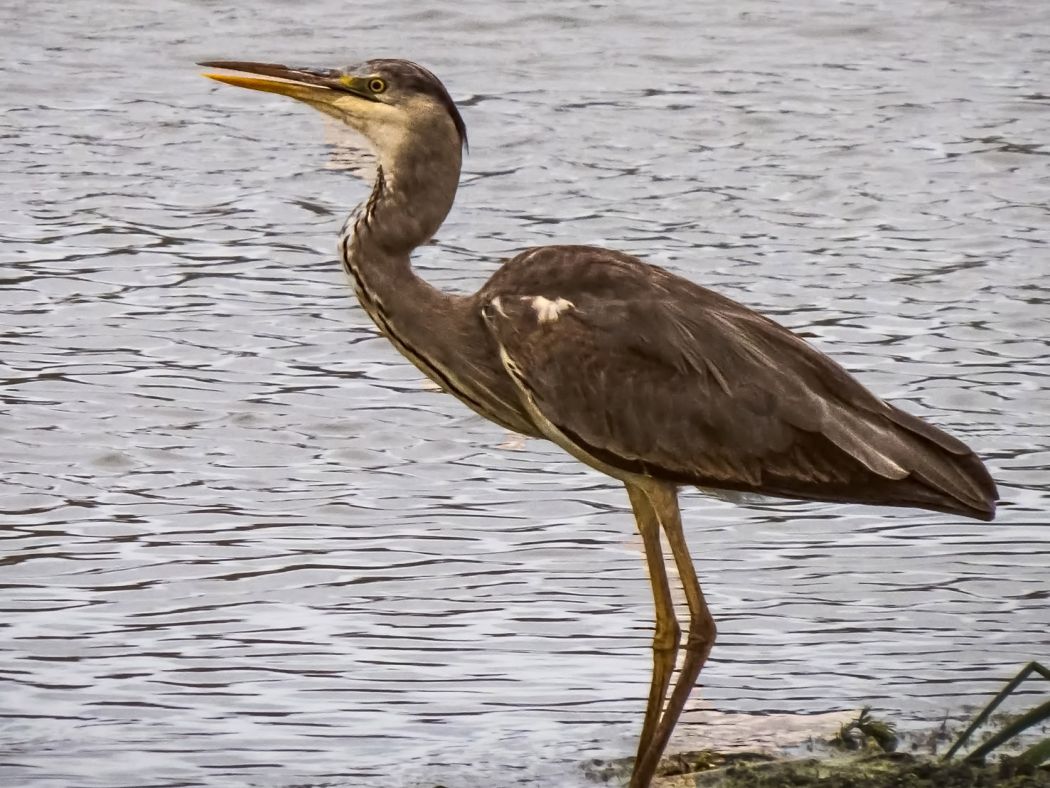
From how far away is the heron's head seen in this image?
6.36 meters

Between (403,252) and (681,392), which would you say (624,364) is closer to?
(681,392)

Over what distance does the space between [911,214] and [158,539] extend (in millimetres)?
6164

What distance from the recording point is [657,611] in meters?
6.55

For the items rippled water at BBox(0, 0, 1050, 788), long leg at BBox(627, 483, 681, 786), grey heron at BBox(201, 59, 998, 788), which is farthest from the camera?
rippled water at BBox(0, 0, 1050, 788)

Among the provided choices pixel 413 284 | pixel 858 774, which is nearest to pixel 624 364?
pixel 413 284

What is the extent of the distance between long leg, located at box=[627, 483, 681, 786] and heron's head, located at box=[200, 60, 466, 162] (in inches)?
47.7

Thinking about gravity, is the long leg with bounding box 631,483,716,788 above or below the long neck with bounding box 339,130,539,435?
below

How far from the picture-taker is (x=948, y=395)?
9.81m

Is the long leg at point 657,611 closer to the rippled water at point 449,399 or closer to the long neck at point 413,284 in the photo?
the rippled water at point 449,399

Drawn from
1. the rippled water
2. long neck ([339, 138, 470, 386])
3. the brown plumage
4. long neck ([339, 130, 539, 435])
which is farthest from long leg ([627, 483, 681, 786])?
long neck ([339, 138, 470, 386])

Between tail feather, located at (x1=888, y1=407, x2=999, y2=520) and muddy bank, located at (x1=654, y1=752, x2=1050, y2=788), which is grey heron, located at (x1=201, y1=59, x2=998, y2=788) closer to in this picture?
tail feather, located at (x1=888, y1=407, x2=999, y2=520)

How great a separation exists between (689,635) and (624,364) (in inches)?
34.7

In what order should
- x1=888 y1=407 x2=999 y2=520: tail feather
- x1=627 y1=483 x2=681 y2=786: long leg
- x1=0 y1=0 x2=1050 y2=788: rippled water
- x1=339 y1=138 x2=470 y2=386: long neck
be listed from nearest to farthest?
x1=888 y1=407 x2=999 y2=520: tail feather, x1=339 y1=138 x2=470 y2=386: long neck, x1=627 y1=483 x2=681 y2=786: long leg, x1=0 y1=0 x2=1050 y2=788: rippled water

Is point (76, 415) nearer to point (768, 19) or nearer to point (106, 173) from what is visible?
point (106, 173)
